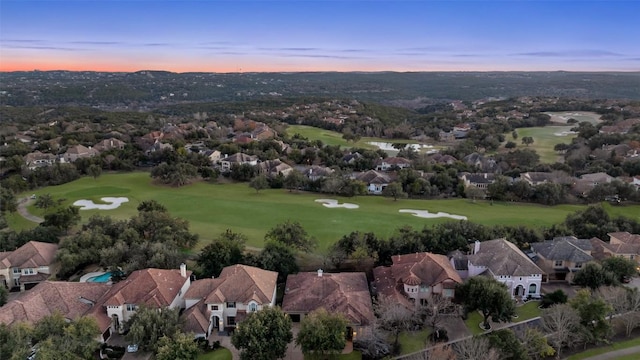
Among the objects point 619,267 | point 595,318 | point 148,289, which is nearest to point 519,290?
point 595,318

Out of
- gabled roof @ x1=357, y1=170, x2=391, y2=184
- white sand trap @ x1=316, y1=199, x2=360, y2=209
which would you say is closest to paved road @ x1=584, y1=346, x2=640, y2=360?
white sand trap @ x1=316, y1=199, x2=360, y2=209

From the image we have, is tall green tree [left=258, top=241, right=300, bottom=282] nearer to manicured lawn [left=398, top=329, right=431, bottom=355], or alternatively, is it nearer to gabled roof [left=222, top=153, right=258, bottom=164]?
manicured lawn [left=398, top=329, right=431, bottom=355]

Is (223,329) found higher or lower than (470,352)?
lower

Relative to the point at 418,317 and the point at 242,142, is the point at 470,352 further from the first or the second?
the point at 242,142

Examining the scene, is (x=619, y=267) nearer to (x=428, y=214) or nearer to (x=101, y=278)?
(x=428, y=214)

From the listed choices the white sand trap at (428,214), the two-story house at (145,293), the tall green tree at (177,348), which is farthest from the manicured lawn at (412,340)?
the white sand trap at (428,214)

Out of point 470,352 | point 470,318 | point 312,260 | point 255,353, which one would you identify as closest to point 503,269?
point 470,318
